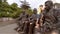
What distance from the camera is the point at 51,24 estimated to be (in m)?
5.02

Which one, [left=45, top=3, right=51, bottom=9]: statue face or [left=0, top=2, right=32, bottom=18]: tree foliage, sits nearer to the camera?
[left=45, top=3, right=51, bottom=9]: statue face

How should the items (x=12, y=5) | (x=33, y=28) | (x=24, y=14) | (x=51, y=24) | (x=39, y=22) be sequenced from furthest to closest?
(x=12, y=5)
(x=24, y=14)
(x=33, y=28)
(x=39, y=22)
(x=51, y=24)

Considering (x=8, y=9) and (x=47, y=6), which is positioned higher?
(x=47, y=6)

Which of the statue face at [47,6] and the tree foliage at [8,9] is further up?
the statue face at [47,6]

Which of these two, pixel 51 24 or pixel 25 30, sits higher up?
pixel 51 24

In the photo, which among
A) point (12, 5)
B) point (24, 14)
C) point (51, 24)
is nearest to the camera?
point (51, 24)

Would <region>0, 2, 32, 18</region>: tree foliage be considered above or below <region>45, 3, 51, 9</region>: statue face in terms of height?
below

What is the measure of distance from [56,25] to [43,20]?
0.36 m

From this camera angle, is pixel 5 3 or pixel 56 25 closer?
pixel 56 25

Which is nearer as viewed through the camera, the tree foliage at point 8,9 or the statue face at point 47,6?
the statue face at point 47,6

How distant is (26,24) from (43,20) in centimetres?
137

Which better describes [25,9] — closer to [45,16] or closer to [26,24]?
[26,24]

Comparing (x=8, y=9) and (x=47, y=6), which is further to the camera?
(x=8, y=9)

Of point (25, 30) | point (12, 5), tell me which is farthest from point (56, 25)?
point (12, 5)
